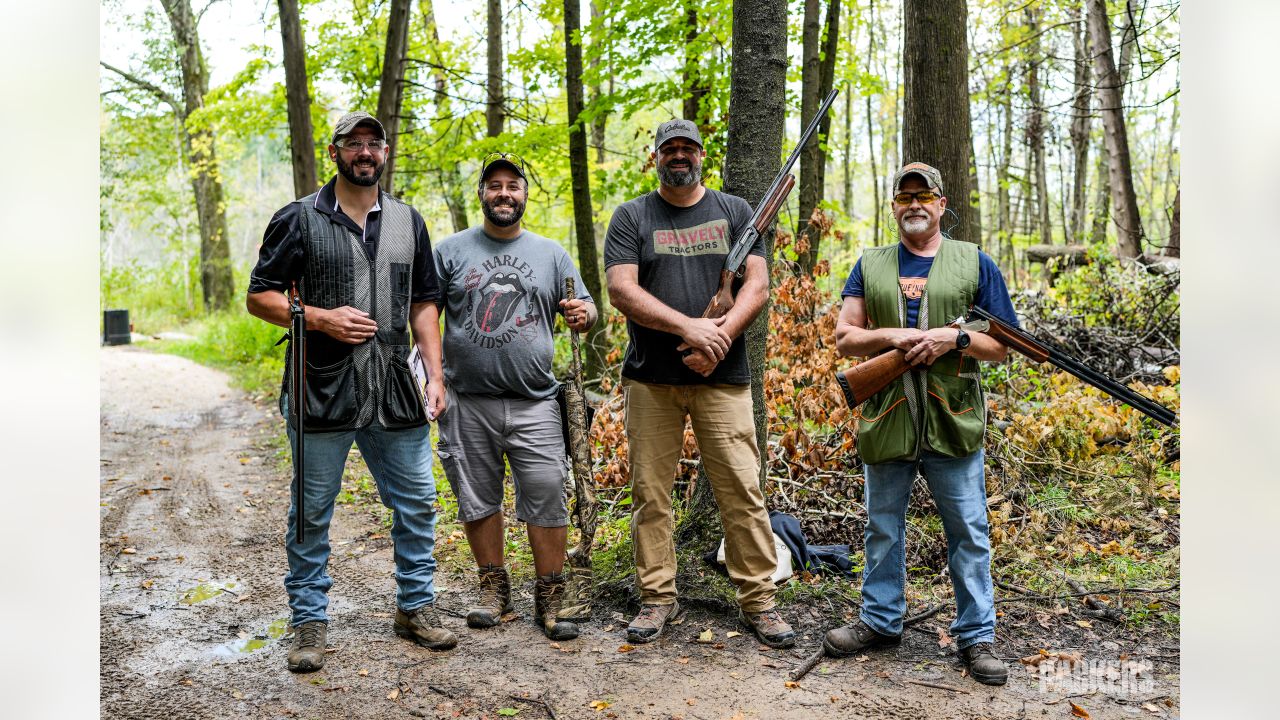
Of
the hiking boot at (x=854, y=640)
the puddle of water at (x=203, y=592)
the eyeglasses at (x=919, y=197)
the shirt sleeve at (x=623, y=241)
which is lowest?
the puddle of water at (x=203, y=592)

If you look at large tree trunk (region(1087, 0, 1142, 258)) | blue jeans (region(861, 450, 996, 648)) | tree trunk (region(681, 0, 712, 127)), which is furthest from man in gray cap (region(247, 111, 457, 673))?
large tree trunk (region(1087, 0, 1142, 258))

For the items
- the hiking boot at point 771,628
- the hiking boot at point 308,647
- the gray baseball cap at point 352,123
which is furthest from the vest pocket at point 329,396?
the hiking boot at point 771,628

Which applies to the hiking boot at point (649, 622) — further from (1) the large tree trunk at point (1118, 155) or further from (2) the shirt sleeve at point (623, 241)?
(1) the large tree trunk at point (1118, 155)

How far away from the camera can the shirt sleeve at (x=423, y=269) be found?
182 inches

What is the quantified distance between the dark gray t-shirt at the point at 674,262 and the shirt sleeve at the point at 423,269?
935 millimetres

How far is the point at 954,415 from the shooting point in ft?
13.6

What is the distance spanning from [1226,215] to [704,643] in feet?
10.2

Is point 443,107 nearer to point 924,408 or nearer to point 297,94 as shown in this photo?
point 297,94

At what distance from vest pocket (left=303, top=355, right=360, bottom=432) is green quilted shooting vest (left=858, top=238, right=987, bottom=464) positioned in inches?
101

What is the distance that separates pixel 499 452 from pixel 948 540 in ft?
7.77

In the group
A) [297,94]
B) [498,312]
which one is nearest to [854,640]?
[498,312]

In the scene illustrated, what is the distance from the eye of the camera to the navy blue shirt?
4266 mm

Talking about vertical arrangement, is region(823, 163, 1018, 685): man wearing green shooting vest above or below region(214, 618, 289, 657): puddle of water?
above

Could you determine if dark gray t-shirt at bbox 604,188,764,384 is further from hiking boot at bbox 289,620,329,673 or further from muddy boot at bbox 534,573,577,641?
hiking boot at bbox 289,620,329,673
